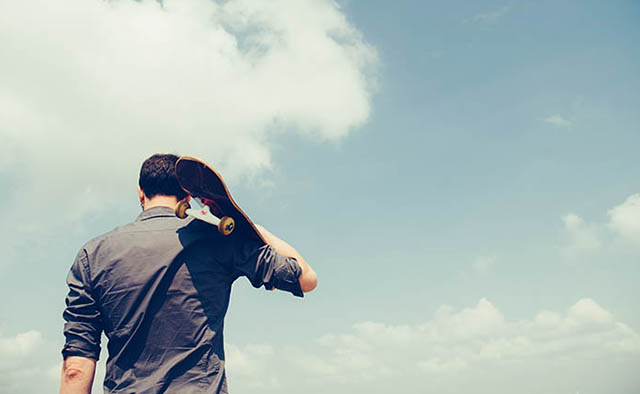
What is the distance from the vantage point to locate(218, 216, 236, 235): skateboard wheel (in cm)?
412

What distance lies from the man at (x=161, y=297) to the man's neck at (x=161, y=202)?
21cm

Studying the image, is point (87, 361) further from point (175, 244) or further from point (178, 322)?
point (175, 244)

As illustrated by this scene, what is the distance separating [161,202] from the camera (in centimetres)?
476

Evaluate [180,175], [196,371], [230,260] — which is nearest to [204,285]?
[230,260]

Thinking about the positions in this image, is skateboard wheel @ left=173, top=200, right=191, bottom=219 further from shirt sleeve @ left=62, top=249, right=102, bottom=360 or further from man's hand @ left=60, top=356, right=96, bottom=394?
man's hand @ left=60, top=356, right=96, bottom=394

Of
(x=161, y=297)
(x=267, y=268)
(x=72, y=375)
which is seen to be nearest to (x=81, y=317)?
(x=72, y=375)

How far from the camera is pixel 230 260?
14.3ft

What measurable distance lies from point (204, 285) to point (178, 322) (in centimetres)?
35

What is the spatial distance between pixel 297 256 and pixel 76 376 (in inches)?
81.8

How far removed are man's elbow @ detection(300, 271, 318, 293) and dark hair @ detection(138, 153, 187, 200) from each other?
1452mm

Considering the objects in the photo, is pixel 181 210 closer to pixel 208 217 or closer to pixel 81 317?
pixel 208 217

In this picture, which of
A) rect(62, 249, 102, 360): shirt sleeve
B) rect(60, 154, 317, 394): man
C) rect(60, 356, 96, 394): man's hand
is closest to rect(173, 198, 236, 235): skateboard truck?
rect(60, 154, 317, 394): man

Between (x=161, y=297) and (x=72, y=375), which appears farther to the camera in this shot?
(x=72, y=375)

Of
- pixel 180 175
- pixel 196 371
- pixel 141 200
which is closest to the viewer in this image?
pixel 196 371
